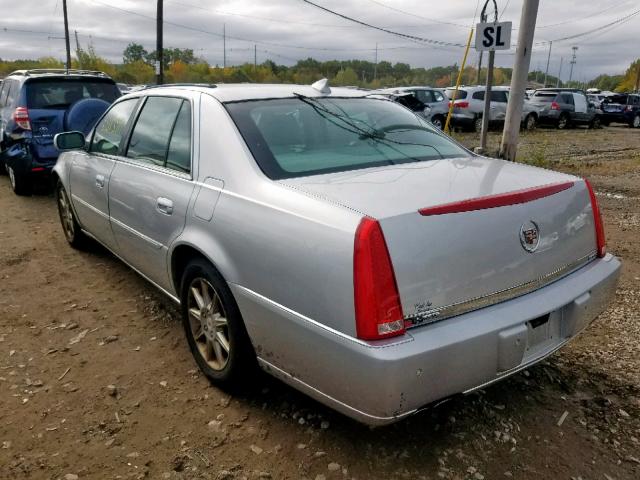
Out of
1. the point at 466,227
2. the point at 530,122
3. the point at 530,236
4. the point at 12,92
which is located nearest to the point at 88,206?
the point at 466,227

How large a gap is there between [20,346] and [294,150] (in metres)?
2.22

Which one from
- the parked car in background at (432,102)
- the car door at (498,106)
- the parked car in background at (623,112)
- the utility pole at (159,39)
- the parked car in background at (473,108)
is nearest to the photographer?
the utility pole at (159,39)

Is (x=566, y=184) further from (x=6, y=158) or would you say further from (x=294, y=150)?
(x=6, y=158)

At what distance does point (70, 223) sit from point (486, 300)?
4393 millimetres

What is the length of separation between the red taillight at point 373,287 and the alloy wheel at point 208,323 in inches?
38.1

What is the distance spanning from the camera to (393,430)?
8.45ft

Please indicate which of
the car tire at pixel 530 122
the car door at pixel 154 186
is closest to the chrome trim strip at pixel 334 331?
the car door at pixel 154 186

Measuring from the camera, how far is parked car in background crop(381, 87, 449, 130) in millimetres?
18875

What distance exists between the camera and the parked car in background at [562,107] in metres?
22.4

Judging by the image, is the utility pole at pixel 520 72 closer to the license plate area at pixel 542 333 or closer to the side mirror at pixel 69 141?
the side mirror at pixel 69 141

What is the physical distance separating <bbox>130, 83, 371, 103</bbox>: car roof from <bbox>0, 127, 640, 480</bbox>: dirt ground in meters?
1.55

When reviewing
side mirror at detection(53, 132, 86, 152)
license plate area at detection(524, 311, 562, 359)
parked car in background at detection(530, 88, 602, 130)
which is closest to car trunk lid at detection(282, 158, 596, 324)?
license plate area at detection(524, 311, 562, 359)

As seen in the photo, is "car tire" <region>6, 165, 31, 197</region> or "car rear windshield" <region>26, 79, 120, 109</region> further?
"car tire" <region>6, 165, 31, 197</region>

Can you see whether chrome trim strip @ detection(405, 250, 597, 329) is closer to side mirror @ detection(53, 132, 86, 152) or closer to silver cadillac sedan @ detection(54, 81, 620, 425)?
silver cadillac sedan @ detection(54, 81, 620, 425)
